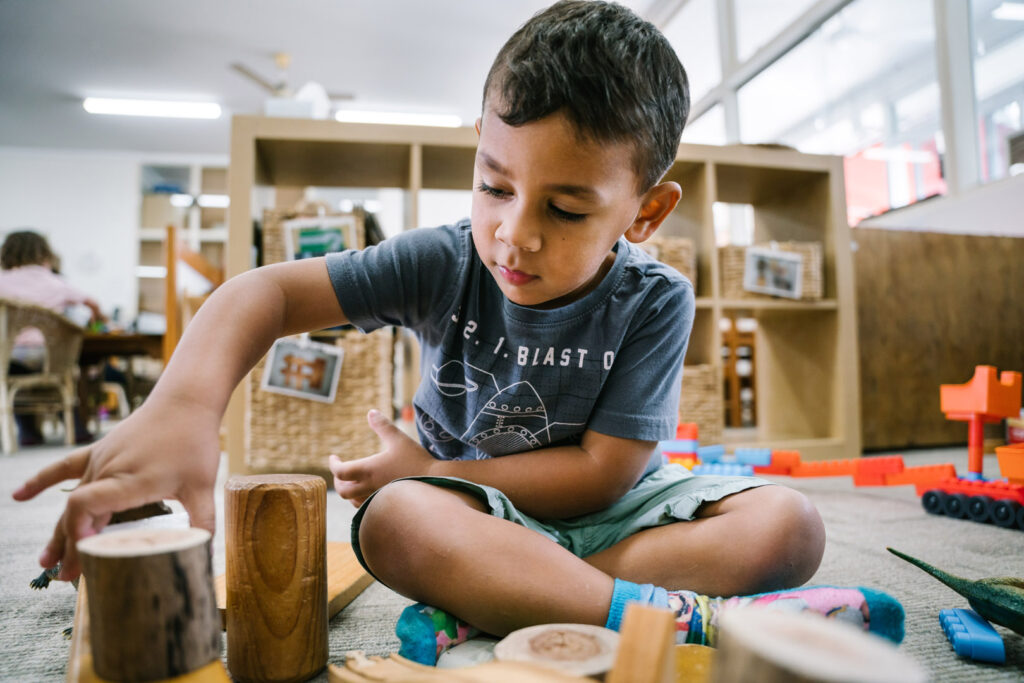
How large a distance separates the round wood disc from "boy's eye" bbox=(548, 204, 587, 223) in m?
0.31

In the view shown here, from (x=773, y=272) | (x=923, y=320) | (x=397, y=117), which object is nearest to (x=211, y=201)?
(x=397, y=117)

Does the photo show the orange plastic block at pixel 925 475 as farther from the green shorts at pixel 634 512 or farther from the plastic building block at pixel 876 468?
the green shorts at pixel 634 512

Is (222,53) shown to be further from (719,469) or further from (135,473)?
(135,473)

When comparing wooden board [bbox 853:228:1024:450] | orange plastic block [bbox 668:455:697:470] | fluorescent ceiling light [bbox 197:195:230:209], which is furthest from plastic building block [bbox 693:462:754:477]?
fluorescent ceiling light [bbox 197:195:230:209]

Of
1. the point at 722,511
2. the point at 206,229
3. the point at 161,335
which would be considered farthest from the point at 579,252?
the point at 206,229

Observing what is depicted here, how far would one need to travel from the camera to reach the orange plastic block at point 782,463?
1220mm

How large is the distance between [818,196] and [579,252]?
5.11ft

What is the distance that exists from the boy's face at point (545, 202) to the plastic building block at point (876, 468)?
0.87 meters

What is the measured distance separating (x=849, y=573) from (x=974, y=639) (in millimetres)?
254

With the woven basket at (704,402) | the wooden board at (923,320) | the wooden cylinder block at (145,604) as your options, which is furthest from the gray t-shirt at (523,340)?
the wooden board at (923,320)

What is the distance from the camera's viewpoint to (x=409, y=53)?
4387 mm

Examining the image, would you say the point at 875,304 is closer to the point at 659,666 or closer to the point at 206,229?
the point at 659,666

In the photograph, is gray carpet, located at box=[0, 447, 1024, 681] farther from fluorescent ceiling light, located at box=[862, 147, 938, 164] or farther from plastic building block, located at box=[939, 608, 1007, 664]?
fluorescent ceiling light, located at box=[862, 147, 938, 164]

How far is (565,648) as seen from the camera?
35cm
